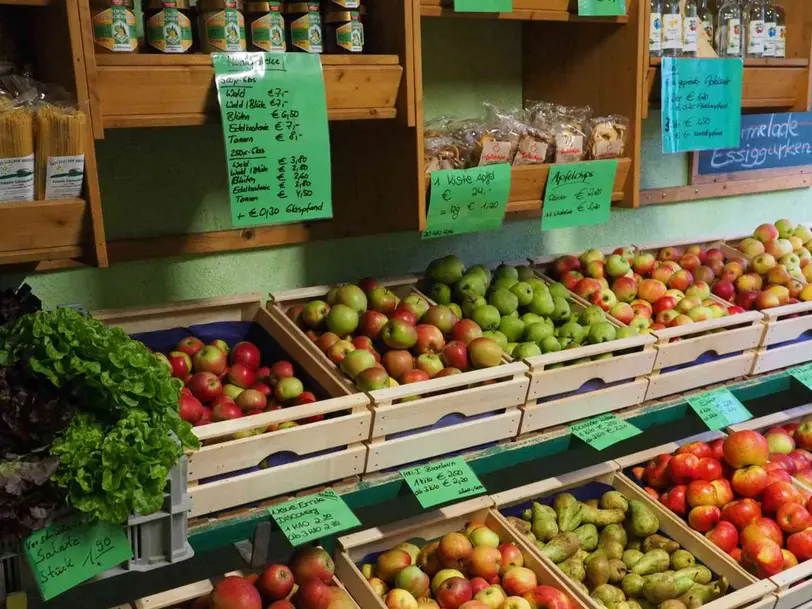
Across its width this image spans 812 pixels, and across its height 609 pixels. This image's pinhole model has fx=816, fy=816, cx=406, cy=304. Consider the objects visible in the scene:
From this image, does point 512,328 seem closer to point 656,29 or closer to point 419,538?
point 419,538

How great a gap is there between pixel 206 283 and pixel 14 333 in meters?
0.74

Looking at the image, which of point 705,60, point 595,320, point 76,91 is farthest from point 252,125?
point 705,60

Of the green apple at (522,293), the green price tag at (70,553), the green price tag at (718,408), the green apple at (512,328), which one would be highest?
the green apple at (522,293)

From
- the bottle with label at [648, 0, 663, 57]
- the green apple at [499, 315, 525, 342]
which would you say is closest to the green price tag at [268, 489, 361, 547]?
the green apple at [499, 315, 525, 342]

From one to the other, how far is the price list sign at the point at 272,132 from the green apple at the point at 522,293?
2.54ft

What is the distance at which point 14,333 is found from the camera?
1.34 m

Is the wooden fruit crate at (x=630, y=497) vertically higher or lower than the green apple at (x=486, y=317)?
lower

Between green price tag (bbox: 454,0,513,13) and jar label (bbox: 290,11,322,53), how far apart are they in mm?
331

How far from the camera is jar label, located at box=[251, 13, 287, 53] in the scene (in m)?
1.55

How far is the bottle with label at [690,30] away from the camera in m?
2.17

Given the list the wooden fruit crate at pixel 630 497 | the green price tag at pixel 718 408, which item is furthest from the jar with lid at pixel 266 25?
the green price tag at pixel 718 408

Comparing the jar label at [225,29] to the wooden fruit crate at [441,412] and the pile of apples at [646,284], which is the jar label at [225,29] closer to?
the wooden fruit crate at [441,412]

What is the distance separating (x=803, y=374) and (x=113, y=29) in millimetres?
1965

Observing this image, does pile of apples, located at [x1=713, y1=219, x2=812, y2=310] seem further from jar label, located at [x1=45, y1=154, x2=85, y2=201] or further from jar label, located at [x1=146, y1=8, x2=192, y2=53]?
jar label, located at [x1=45, y1=154, x2=85, y2=201]
